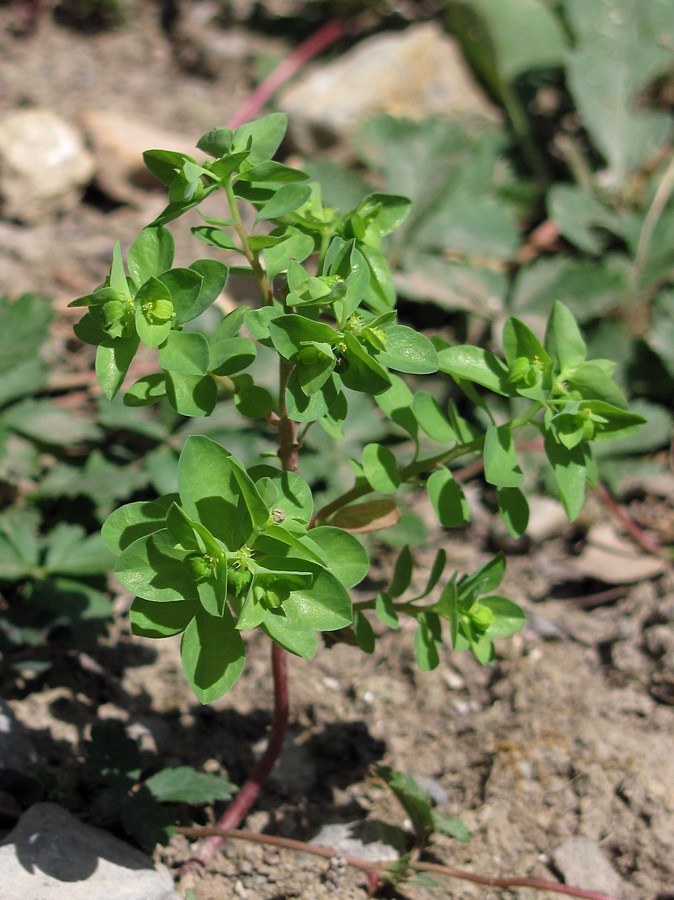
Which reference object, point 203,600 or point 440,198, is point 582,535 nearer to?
point 440,198

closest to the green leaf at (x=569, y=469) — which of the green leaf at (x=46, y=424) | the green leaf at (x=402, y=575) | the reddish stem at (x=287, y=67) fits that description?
the green leaf at (x=402, y=575)

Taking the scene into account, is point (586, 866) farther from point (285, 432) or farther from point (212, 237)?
point (212, 237)

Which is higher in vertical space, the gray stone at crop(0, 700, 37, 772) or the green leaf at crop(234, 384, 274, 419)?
the green leaf at crop(234, 384, 274, 419)

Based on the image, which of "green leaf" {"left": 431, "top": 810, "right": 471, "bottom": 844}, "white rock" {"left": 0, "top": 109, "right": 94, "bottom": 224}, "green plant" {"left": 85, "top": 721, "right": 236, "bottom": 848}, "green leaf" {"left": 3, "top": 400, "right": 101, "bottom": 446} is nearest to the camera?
"green plant" {"left": 85, "top": 721, "right": 236, "bottom": 848}

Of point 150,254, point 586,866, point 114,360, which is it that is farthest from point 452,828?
point 150,254

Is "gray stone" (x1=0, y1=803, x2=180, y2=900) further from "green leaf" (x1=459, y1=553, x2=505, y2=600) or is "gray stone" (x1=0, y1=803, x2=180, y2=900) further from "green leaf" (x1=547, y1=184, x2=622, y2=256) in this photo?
"green leaf" (x1=547, y1=184, x2=622, y2=256)

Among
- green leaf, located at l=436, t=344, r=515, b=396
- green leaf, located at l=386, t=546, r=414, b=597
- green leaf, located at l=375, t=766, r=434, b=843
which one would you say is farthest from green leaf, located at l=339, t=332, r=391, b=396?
green leaf, located at l=375, t=766, r=434, b=843
